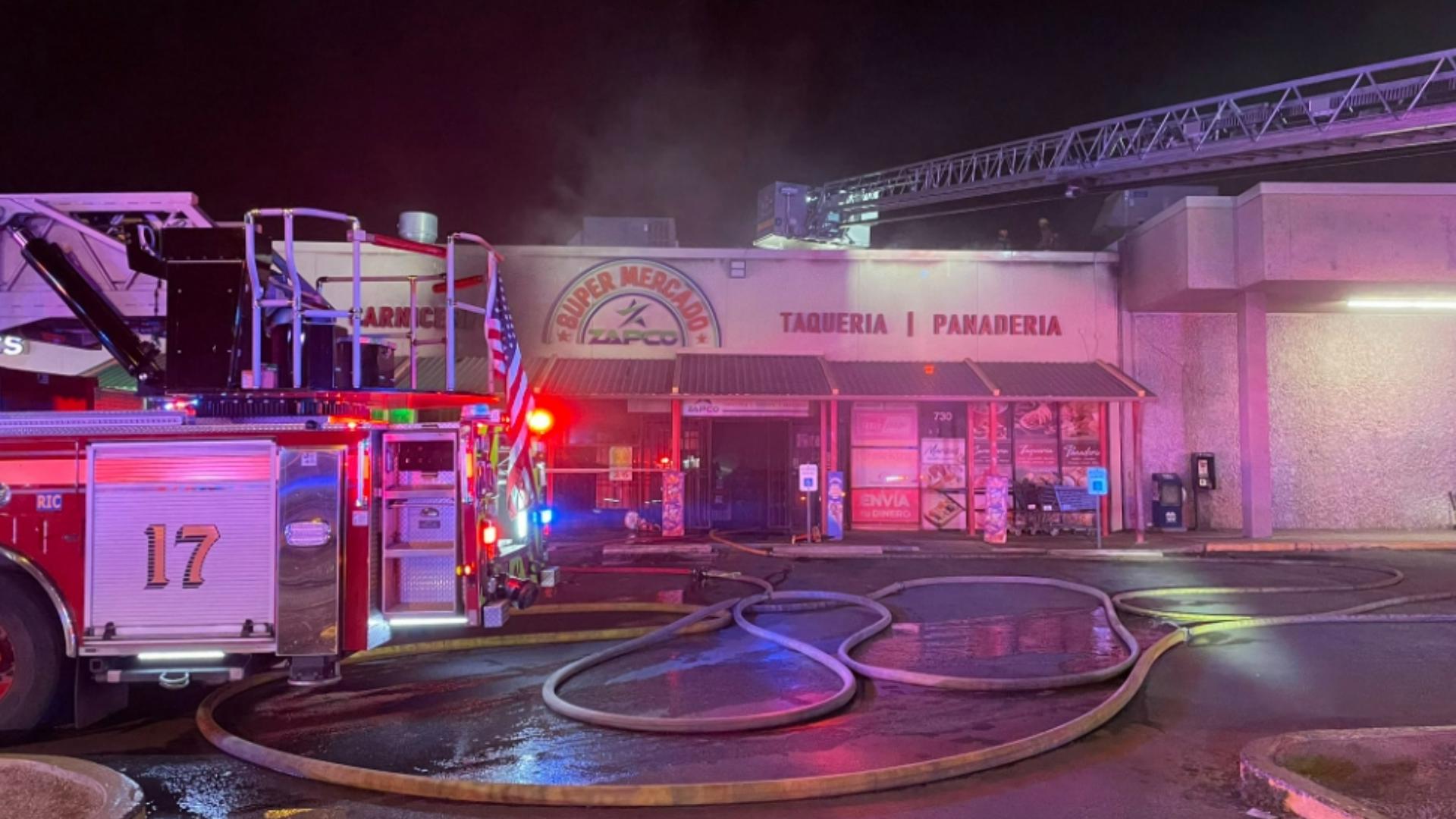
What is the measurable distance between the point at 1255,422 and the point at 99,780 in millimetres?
17314

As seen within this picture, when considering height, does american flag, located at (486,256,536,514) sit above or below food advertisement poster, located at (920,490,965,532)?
above

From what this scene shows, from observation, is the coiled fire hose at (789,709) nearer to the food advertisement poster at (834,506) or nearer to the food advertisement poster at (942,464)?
the food advertisement poster at (834,506)

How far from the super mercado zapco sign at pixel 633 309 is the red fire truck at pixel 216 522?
11.6 metres

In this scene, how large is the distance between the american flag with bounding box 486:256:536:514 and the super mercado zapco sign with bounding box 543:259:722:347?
8.86 metres

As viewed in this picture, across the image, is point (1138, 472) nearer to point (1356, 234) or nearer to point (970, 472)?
point (970, 472)

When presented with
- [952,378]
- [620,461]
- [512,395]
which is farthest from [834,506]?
[512,395]

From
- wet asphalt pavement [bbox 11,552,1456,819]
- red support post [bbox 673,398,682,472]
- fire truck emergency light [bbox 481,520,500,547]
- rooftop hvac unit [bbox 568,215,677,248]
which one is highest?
rooftop hvac unit [bbox 568,215,677,248]

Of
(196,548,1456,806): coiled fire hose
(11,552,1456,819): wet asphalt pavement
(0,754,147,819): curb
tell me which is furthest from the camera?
(11,552,1456,819): wet asphalt pavement

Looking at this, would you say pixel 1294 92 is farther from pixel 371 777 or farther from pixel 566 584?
pixel 371 777

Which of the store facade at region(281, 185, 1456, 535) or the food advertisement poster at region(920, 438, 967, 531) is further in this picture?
the food advertisement poster at region(920, 438, 967, 531)

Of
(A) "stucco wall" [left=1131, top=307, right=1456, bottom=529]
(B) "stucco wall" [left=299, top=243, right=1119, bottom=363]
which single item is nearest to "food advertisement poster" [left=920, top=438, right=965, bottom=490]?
(B) "stucco wall" [left=299, top=243, right=1119, bottom=363]

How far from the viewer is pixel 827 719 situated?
6.00 metres

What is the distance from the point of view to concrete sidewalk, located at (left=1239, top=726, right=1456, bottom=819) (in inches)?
172

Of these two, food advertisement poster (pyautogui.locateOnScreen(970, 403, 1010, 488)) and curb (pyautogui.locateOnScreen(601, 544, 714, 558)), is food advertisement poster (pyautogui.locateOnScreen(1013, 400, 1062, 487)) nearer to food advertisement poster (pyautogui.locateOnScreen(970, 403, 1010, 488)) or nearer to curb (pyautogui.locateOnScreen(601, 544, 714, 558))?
food advertisement poster (pyautogui.locateOnScreen(970, 403, 1010, 488))
